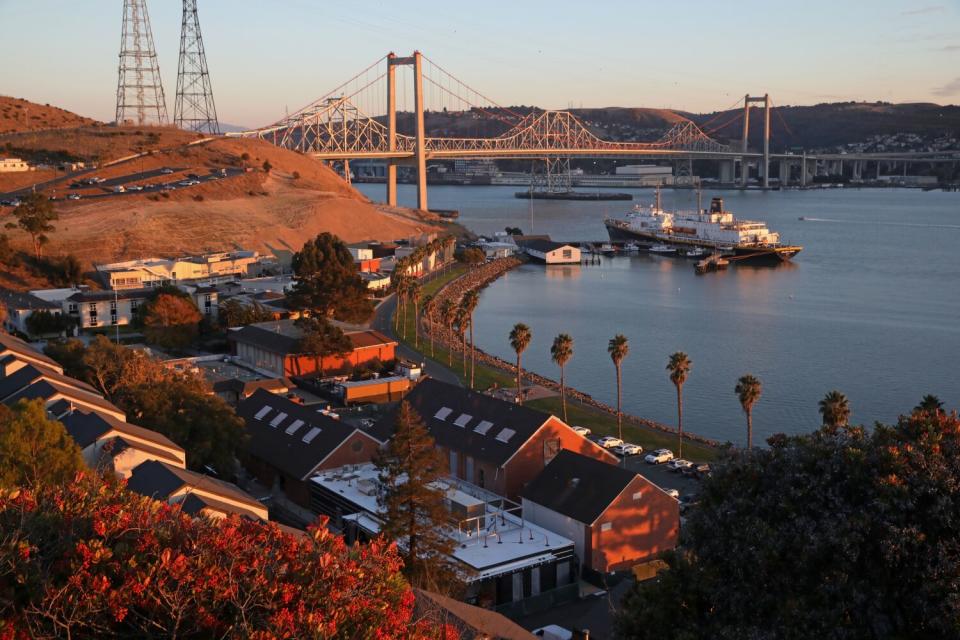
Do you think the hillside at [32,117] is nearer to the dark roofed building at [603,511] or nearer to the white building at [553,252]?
the white building at [553,252]

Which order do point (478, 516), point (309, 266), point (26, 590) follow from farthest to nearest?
point (309, 266)
point (478, 516)
point (26, 590)

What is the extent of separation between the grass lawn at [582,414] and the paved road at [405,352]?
0.48ft

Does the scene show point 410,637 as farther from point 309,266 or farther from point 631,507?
point 309,266

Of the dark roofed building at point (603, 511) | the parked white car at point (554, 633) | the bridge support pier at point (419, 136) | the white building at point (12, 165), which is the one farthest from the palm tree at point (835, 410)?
the bridge support pier at point (419, 136)

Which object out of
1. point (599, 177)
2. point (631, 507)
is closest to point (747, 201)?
point (599, 177)

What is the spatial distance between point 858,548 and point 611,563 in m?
4.87

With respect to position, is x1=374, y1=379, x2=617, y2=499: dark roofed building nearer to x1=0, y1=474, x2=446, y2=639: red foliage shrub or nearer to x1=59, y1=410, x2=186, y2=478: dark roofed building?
x1=59, y1=410, x2=186, y2=478: dark roofed building

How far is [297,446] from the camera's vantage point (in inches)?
451

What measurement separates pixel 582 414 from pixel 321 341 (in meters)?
4.69

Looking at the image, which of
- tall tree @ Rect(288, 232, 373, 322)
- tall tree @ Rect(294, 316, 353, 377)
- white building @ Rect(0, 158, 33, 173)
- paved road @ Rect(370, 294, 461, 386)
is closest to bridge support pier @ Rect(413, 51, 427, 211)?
white building @ Rect(0, 158, 33, 173)

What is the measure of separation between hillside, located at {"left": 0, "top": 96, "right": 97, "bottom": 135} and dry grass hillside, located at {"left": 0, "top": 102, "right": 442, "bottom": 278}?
13.9 feet

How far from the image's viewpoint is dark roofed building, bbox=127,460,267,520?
25.6 ft

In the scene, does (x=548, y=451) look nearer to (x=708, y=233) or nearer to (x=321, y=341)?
(x=321, y=341)

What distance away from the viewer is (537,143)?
7481 centimetres
